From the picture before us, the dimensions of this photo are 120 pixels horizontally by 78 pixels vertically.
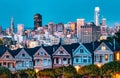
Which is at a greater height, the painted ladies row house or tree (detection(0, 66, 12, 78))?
the painted ladies row house

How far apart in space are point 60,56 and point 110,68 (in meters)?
7.64

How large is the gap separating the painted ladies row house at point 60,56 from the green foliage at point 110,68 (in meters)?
3.61

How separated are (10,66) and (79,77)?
32.6 ft

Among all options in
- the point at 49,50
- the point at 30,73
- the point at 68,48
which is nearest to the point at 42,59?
the point at 49,50

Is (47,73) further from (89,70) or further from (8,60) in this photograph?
(8,60)

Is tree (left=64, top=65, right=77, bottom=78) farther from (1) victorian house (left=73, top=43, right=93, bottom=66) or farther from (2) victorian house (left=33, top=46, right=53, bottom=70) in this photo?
(2) victorian house (left=33, top=46, right=53, bottom=70)

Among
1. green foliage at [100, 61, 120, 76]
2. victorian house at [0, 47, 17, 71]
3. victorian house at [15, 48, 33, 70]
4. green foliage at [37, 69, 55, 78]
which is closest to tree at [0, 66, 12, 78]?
green foliage at [37, 69, 55, 78]

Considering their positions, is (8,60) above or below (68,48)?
below

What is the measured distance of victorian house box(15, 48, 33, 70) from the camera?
66625 mm

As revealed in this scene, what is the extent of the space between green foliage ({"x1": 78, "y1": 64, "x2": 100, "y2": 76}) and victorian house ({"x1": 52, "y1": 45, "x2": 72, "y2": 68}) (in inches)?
154

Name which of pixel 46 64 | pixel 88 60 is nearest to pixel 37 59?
pixel 46 64

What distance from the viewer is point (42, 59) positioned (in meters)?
66.4

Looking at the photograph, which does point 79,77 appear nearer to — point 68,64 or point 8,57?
point 68,64

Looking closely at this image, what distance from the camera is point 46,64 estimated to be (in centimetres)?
6625
